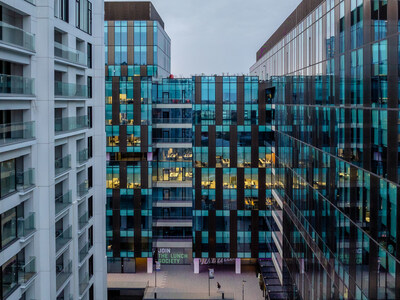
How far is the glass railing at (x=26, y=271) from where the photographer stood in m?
22.1

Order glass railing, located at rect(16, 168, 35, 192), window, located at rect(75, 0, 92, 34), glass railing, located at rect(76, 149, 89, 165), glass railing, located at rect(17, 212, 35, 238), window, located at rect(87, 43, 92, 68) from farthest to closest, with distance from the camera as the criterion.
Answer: window, located at rect(87, 43, 92, 68)
glass railing, located at rect(76, 149, 89, 165)
window, located at rect(75, 0, 92, 34)
glass railing, located at rect(16, 168, 35, 192)
glass railing, located at rect(17, 212, 35, 238)

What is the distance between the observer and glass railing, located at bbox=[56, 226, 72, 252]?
88.3 ft

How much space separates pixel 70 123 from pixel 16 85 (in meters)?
7.13

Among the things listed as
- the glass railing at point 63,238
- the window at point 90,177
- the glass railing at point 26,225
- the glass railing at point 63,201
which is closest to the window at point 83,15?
the window at point 90,177

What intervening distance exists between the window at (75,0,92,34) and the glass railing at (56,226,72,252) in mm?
14158

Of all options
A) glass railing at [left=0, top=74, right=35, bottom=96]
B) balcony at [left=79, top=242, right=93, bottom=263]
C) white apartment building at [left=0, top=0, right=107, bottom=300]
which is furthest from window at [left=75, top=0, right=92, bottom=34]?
balcony at [left=79, top=242, right=93, bottom=263]

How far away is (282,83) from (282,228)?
16.1 metres

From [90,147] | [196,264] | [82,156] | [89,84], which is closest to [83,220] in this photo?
[82,156]

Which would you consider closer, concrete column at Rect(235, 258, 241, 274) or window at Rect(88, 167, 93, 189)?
window at Rect(88, 167, 93, 189)

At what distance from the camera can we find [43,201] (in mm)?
23734

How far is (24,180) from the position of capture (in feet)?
73.4

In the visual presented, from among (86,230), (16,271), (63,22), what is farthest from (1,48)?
(86,230)

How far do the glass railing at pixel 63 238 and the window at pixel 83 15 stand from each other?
46.5 feet

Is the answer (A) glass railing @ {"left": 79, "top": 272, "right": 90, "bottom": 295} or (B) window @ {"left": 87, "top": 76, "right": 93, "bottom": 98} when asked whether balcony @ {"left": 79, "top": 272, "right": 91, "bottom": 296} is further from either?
(B) window @ {"left": 87, "top": 76, "right": 93, "bottom": 98}
